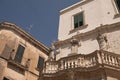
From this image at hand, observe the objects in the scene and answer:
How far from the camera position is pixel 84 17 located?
1909cm

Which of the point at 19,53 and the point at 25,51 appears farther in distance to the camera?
the point at 25,51

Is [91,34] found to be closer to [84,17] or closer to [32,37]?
[84,17]

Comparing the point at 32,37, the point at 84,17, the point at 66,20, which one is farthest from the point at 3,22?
the point at 84,17

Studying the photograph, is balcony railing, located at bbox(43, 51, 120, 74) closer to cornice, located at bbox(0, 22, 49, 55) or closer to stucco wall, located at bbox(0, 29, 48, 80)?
stucco wall, located at bbox(0, 29, 48, 80)

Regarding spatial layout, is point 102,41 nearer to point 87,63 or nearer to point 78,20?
point 87,63

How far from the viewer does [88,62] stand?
12.7 metres

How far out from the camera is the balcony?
12.0m

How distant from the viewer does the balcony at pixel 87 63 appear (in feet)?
39.4

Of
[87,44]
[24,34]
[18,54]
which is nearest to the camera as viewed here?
[87,44]

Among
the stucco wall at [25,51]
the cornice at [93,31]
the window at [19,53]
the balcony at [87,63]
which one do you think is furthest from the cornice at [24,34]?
the balcony at [87,63]

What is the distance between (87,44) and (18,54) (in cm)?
872

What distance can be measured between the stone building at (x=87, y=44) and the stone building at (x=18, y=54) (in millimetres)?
5202

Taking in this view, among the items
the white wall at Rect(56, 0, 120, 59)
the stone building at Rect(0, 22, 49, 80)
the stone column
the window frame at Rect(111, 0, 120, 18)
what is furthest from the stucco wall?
the window frame at Rect(111, 0, 120, 18)

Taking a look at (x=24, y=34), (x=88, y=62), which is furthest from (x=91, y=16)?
(x=24, y=34)
